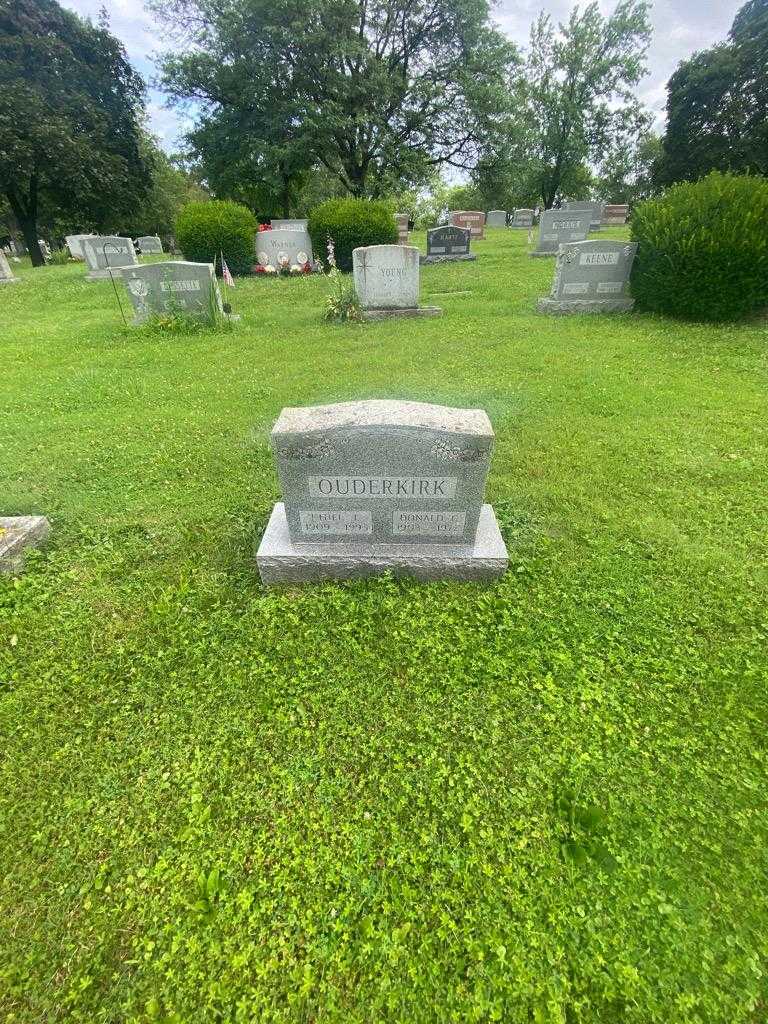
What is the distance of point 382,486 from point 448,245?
17.4 m

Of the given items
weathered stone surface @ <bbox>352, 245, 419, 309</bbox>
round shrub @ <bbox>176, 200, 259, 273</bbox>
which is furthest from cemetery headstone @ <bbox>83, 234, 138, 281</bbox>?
weathered stone surface @ <bbox>352, 245, 419, 309</bbox>

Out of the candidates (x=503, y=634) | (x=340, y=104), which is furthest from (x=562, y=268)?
(x=340, y=104)

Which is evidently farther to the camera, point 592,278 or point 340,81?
point 340,81

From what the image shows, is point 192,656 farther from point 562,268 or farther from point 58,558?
point 562,268

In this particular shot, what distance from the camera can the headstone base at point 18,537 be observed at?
10.8ft

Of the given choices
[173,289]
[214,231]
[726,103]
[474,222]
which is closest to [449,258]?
[214,231]

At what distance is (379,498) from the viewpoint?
297cm

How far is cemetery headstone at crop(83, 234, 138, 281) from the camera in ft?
53.6

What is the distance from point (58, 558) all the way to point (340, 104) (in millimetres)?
24101

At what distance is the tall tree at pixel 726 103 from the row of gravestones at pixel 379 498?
3299cm

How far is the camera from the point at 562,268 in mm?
9602

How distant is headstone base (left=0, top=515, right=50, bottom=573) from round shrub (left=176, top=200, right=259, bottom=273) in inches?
514

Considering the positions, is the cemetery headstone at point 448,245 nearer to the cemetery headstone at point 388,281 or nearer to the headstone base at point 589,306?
the cemetery headstone at point 388,281

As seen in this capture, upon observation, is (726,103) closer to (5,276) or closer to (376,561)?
(5,276)
